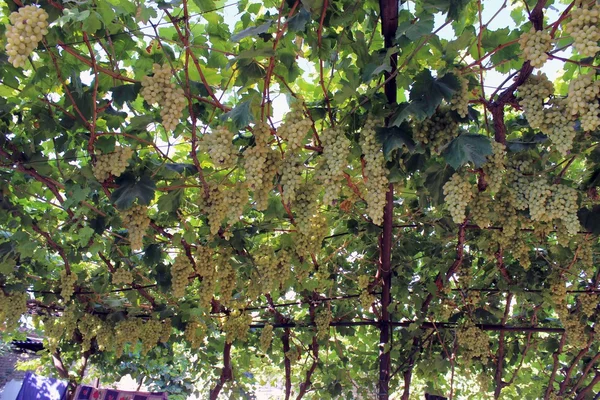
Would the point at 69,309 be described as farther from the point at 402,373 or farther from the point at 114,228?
the point at 402,373

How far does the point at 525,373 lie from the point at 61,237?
4877 mm

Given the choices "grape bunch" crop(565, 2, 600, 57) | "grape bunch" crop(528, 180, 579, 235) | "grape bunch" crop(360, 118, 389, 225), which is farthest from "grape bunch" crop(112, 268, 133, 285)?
"grape bunch" crop(565, 2, 600, 57)

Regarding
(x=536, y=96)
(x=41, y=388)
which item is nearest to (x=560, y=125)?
(x=536, y=96)

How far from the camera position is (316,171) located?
2.28m

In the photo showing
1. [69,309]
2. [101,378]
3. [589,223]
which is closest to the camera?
[589,223]

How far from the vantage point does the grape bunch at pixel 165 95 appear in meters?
2.07

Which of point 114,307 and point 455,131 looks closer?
point 455,131

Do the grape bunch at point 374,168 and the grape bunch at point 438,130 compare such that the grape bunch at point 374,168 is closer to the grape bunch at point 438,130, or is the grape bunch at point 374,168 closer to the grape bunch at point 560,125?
the grape bunch at point 438,130

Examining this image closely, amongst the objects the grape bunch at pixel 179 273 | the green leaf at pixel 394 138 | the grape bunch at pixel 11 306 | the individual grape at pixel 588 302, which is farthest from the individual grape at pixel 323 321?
the grape bunch at pixel 11 306

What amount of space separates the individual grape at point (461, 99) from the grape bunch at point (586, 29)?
1.44ft

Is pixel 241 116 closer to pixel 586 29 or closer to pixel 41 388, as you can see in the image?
pixel 586 29

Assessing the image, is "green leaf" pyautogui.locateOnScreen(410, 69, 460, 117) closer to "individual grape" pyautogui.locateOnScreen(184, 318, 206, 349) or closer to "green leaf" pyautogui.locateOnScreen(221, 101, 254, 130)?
"green leaf" pyautogui.locateOnScreen(221, 101, 254, 130)

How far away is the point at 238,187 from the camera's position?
266cm

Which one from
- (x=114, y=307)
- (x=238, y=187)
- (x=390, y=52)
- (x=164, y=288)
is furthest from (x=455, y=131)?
(x=114, y=307)
